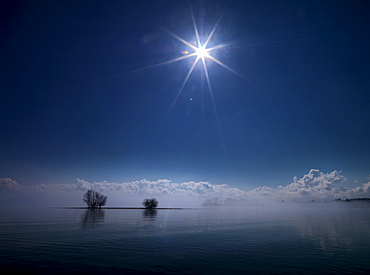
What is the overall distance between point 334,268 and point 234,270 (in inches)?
416

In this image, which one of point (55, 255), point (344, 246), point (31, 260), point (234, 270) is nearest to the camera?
point (234, 270)

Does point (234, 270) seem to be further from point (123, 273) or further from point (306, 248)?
point (306, 248)

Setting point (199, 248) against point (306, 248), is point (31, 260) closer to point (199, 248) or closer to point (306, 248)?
point (199, 248)

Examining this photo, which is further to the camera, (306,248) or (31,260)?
(306,248)

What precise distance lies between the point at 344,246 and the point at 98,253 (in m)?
35.9

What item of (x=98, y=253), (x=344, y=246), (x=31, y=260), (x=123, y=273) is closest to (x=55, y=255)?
(x=31, y=260)

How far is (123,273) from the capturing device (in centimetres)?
1625

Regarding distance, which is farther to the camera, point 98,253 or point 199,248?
point 199,248

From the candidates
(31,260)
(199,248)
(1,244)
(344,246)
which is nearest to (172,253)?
(199,248)

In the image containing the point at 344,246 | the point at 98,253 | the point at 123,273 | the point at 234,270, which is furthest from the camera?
the point at 344,246

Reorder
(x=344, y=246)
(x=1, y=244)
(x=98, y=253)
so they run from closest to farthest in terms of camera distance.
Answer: (x=98, y=253)
(x=1, y=244)
(x=344, y=246)

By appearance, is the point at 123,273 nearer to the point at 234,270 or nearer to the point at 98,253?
the point at 98,253

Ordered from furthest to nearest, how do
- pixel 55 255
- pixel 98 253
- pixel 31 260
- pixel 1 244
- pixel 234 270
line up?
1. pixel 1 244
2. pixel 98 253
3. pixel 55 255
4. pixel 31 260
5. pixel 234 270

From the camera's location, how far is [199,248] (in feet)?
86.3
